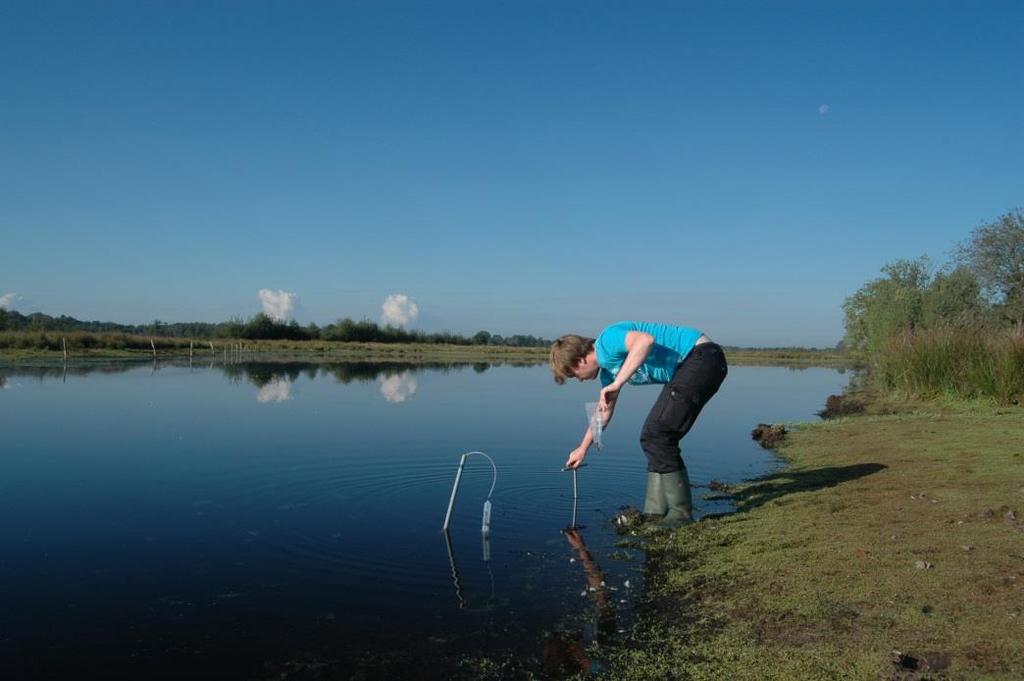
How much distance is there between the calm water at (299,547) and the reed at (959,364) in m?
6.02

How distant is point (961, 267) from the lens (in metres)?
31.7

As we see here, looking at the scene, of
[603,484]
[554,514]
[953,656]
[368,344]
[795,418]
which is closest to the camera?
[953,656]

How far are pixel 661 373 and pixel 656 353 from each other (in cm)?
24

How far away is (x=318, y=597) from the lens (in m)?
5.48

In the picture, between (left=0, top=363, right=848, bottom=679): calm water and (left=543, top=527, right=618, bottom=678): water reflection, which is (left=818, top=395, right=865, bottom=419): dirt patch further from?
(left=543, top=527, right=618, bottom=678): water reflection

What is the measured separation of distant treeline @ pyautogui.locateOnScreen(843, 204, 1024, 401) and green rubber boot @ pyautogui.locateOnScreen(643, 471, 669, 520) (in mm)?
12583

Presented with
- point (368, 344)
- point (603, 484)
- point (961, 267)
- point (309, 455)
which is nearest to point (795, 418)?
point (603, 484)

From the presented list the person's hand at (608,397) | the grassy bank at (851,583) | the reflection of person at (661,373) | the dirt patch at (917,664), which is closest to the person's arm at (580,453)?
the reflection of person at (661,373)

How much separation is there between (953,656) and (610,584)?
246 centimetres

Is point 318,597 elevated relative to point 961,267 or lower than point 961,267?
lower

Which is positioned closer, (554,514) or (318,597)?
(318,597)

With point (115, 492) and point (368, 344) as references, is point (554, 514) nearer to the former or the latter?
point (115, 492)

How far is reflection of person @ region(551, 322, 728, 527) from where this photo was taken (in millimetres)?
6875

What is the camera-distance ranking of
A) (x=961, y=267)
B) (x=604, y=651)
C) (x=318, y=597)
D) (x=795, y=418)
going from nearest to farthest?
(x=604, y=651), (x=318, y=597), (x=795, y=418), (x=961, y=267)
